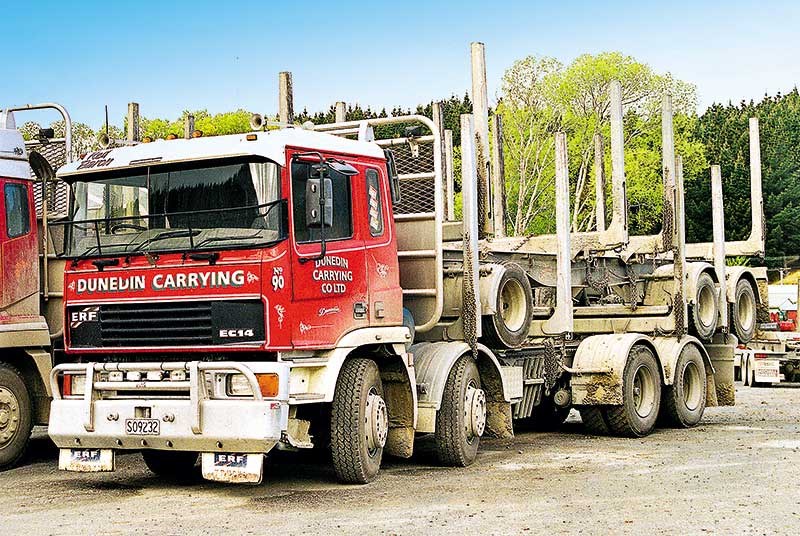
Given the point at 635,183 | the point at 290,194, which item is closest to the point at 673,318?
the point at 290,194

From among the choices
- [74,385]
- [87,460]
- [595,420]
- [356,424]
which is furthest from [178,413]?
[595,420]

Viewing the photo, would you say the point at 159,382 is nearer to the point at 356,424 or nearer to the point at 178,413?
the point at 178,413

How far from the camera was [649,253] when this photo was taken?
16719 mm

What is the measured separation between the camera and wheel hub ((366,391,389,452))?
34.1 ft

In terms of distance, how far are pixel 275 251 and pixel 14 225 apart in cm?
393

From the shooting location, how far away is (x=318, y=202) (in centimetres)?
966

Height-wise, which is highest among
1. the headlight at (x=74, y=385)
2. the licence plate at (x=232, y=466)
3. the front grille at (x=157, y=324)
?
the front grille at (x=157, y=324)

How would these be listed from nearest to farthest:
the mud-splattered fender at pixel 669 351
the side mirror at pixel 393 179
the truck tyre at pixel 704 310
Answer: the side mirror at pixel 393 179 < the mud-splattered fender at pixel 669 351 < the truck tyre at pixel 704 310

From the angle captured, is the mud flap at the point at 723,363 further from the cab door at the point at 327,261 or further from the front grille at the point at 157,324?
the front grille at the point at 157,324

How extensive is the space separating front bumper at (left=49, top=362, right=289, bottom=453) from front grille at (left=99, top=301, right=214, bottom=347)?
0.66 feet

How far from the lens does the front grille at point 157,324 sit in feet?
31.4

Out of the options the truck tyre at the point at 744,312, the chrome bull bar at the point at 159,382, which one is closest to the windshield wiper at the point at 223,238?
the chrome bull bar at the point at 159,382

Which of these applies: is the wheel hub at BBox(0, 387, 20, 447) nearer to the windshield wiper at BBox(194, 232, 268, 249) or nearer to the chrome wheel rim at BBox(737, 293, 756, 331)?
the windshield wiper at BBox(194, 232, 268, 249)

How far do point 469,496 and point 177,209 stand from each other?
3.43m
